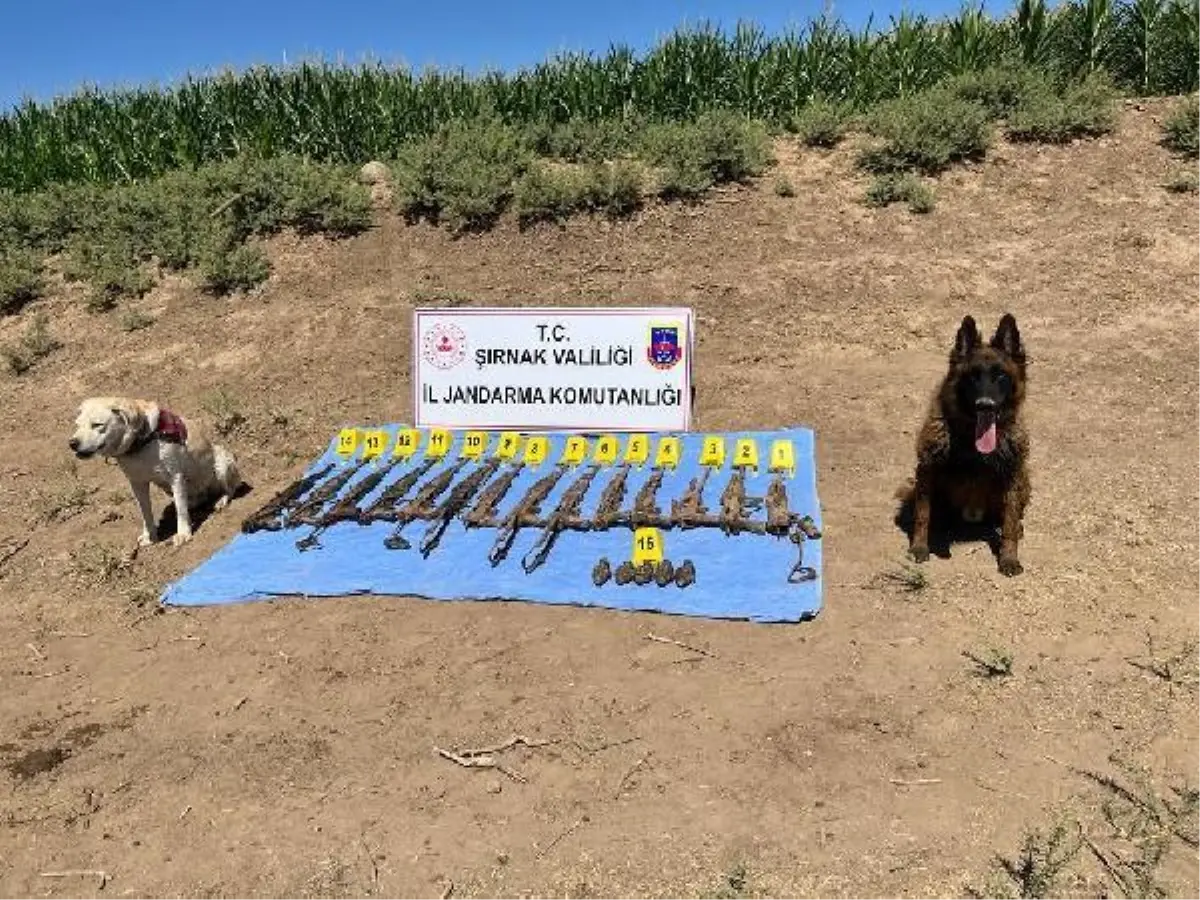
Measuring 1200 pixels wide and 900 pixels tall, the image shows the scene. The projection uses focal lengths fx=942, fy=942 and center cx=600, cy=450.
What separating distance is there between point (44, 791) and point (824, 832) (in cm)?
373

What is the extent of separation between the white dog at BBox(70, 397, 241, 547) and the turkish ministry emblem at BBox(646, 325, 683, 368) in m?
3.76

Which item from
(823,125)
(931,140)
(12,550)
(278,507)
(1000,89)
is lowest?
(12,550)

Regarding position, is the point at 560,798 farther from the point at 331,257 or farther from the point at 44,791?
the point at 331,257

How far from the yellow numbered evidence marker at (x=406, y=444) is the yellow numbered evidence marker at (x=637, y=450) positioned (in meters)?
1.92

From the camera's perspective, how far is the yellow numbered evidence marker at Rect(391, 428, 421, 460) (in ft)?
27.6

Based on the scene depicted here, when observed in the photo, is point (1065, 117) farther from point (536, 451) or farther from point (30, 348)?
point (30, 348)

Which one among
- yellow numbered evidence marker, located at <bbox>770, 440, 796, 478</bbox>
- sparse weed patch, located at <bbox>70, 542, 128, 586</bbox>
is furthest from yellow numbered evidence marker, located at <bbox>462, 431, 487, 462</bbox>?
sparse weed patch, located at <bbox>70, 542, 128, 586</bbox>

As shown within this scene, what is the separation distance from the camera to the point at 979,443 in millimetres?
5547

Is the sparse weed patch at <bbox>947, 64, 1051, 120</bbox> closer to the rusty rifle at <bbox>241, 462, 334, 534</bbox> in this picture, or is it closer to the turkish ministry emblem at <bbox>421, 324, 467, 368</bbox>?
the turkish ministry emblem at <bbox>421, 324, 467, 368</bbox>

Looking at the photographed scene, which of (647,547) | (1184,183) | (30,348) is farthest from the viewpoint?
(30,348)

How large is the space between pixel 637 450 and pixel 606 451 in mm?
268

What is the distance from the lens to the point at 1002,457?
566cm

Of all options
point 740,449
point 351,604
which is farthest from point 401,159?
point 351,604

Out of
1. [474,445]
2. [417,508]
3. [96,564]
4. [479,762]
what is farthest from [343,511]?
[479,762]
